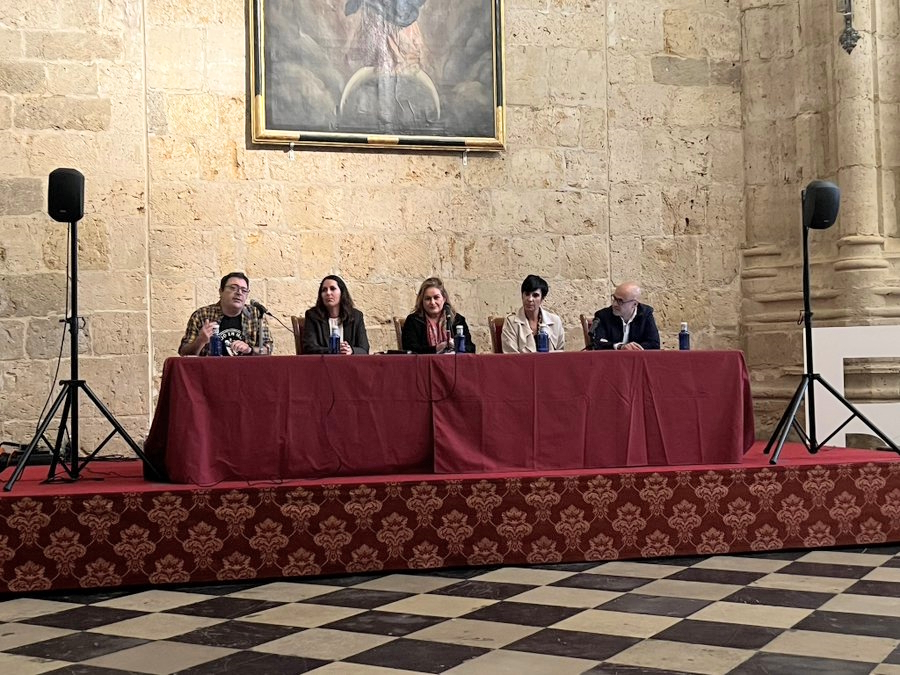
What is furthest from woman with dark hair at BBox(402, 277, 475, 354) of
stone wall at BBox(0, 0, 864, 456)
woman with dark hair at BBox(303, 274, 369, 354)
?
stone wall at BBox(0, 0, 864, 456)

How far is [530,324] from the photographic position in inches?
237

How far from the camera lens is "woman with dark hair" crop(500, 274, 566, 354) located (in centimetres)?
593

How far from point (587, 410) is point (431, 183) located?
126 inches

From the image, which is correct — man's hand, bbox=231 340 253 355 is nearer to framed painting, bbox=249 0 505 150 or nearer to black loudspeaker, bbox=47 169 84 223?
black loudspeaker, bbox=47 169 84 223

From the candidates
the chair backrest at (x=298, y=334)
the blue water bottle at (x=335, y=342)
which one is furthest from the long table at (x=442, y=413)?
the chair backrest at (x=298, y=334)

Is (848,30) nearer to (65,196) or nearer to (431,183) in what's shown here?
(431,183)

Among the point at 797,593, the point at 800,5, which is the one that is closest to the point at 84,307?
the point at 797,593

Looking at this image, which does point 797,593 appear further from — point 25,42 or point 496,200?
point 25,42

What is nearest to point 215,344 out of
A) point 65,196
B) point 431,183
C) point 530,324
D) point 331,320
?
point 65,196

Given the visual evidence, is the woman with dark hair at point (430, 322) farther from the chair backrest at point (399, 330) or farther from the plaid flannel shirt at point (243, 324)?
the plaid flannel shirt at point (243, 324)

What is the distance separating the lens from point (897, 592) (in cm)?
370

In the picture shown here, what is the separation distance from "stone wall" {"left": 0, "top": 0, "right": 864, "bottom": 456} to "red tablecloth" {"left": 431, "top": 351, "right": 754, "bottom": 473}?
2.82 meters

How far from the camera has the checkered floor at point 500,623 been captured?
9.45ft

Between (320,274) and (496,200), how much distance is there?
4.57ft
